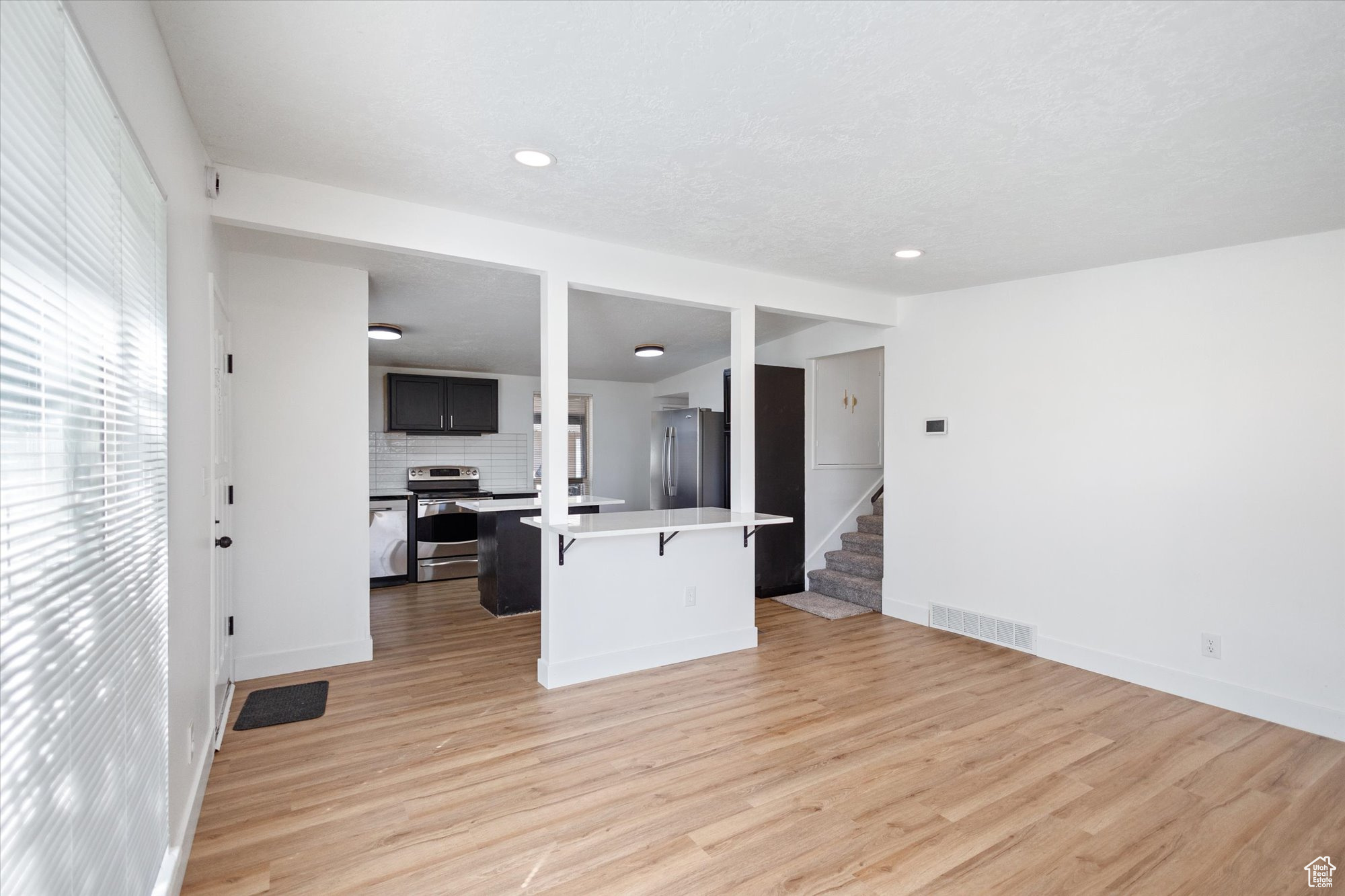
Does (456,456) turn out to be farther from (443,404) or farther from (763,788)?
(763,788)

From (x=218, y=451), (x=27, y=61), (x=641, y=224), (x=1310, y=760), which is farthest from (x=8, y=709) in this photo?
(x=1310, y=760)

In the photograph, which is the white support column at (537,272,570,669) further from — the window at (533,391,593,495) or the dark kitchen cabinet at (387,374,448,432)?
the window at (533,391,593,495)

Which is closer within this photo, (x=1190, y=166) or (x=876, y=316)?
(x=1190, y=166)

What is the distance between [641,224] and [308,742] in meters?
2.86

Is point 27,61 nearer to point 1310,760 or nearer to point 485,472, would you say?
point 1310,760

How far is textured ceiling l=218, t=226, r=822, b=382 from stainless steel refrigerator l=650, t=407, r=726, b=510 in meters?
0.75

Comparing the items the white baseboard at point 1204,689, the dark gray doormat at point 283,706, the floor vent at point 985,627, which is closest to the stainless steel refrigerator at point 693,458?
the floor vent at point 985,627

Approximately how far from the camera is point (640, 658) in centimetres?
380

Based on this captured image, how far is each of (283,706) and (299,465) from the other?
4.20 ft

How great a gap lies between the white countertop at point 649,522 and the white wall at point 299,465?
112 cm

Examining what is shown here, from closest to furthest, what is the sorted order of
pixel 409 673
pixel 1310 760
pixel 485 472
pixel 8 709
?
1. pixel 8 709
2. pixel 1310 760
3. pixel 409 673
4. pixel 485 472

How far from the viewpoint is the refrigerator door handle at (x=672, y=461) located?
Answer: 6.48 meters

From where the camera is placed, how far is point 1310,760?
280cm

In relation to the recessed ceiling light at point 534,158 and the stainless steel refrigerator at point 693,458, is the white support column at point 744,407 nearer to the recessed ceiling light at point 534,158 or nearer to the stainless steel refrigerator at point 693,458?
the stainless steel refrigerator at point 693,458
